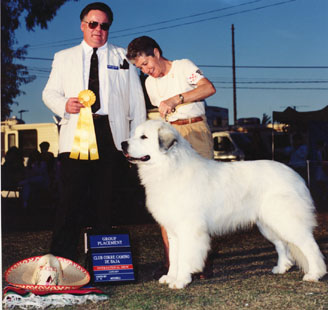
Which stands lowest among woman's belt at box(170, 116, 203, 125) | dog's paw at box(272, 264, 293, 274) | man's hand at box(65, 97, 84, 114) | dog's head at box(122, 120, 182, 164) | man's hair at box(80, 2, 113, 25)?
dog's paw at box(272, 264, 293, 274)

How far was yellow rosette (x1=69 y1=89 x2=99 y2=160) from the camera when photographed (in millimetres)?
3939

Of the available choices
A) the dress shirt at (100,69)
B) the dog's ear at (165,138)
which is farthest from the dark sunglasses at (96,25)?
the dog's ear at (165,138)

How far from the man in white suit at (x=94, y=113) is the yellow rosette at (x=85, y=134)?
0.06 metres

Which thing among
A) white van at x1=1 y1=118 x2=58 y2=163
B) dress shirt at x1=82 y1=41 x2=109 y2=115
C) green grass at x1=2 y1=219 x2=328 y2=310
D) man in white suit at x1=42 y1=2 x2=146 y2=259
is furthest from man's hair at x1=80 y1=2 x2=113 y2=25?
white van at x1=1 y1=118 x2=58 y2=163

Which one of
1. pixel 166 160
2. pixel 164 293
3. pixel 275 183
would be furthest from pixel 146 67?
pixel 164 293

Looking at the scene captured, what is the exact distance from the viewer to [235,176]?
13.4 ft

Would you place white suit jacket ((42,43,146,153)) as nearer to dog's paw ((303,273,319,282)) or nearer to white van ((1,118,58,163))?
dog's paw ((303,273,319,282))

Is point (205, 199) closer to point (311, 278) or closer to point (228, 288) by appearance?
point (228, 288)

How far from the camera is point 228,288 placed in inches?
150

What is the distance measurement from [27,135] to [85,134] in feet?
61.2

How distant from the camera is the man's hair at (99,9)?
13.1ft

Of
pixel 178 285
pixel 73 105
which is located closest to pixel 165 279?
pixel 178 285

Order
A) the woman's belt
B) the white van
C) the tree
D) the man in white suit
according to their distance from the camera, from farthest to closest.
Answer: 1. the white van
2. the tree
3. the woman's belt
4. the man in white suit

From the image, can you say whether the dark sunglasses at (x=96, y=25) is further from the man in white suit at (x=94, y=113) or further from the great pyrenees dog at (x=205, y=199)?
the great pyrenees dog at (x=205, y=199)
